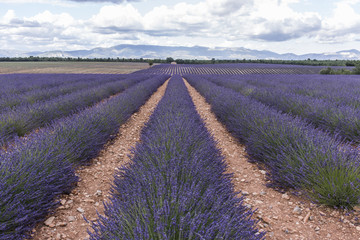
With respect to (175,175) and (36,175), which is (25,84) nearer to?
(36,175)

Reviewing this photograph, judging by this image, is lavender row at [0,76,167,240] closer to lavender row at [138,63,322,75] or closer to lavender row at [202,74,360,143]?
lavender row at [202,74,360,143]

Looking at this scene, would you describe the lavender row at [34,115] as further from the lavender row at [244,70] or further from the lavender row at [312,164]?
the lavender row at [244,70]

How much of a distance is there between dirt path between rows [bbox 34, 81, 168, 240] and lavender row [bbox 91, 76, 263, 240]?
20cm

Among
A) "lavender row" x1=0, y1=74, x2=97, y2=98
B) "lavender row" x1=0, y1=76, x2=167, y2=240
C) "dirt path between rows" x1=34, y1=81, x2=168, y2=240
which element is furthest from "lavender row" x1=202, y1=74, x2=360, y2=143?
"lavender row" x1=0, y1=74, x2=97, y2=98

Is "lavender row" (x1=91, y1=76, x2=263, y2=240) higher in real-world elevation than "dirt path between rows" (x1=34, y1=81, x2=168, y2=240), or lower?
higher

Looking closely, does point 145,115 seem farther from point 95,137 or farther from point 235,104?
point 95,137

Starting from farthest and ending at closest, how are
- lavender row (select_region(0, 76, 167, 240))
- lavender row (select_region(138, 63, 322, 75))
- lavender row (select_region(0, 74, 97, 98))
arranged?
lavender row (select_region(138, 63, 322, 75))
lavender row (select_region(0, 74, 97, 98))
lavender row (select_region(0, 76, 167, 240))

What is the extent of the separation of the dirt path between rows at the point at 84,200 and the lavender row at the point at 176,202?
0.20 meters

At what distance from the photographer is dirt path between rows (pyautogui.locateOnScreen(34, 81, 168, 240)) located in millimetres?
2002

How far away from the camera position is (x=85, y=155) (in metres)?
3.50

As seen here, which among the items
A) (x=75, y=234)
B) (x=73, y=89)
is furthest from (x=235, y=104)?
(x=73, y=89)

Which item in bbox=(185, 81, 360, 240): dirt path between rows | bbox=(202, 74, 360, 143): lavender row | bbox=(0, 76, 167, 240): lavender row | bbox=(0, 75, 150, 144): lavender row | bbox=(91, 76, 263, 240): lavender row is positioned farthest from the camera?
bbox=(0, 75, 150, 144): lavender row

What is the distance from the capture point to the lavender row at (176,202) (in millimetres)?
1278

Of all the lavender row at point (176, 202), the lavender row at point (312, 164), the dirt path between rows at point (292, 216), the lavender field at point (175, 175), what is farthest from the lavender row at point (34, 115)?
the lavender row at point (312, 164)
